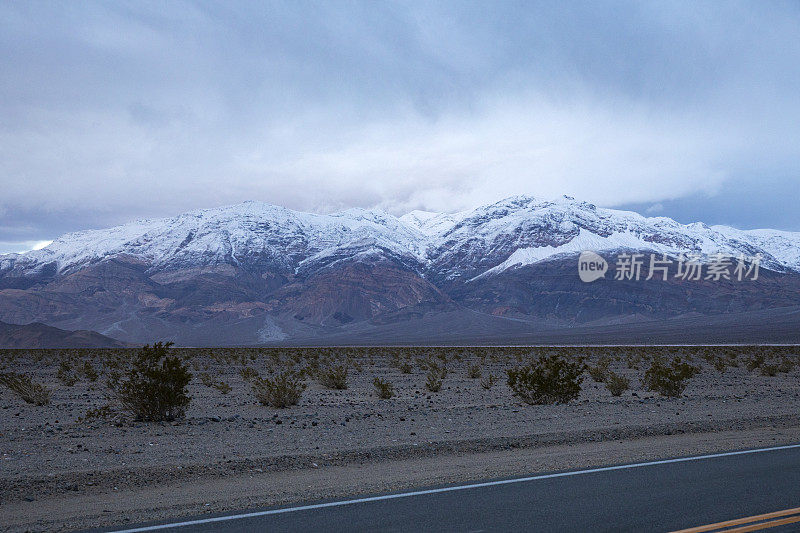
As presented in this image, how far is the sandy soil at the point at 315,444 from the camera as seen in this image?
898 cm

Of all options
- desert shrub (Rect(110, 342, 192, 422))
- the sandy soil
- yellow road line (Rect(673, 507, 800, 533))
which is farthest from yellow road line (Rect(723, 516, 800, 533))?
desert shrub (Rect(110, 342, 192, 422))

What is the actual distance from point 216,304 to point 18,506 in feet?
584

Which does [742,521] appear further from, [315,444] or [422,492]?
[315,444]

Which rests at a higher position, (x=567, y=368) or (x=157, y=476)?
(x=567, y=368)

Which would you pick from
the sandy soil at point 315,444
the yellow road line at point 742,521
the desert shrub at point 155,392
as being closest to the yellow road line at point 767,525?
the yellow road line at point 742,521

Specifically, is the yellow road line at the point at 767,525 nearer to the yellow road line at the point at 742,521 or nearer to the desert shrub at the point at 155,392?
the yellow road line at the point at 742,521

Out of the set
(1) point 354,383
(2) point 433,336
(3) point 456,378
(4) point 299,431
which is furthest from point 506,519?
(2) point 433,336

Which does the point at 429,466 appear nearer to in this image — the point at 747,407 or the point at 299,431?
the point at 299,431

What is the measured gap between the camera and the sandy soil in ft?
29.5

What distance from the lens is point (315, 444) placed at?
43.4 ft

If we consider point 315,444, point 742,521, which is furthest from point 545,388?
point 742,521

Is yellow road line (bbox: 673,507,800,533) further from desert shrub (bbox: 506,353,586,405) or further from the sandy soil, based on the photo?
desert shrub (bbox: 506,353,586,405)

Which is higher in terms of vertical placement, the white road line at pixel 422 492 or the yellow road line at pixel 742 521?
the yellow road line at pixel 742 521

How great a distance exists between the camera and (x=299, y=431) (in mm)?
14852
